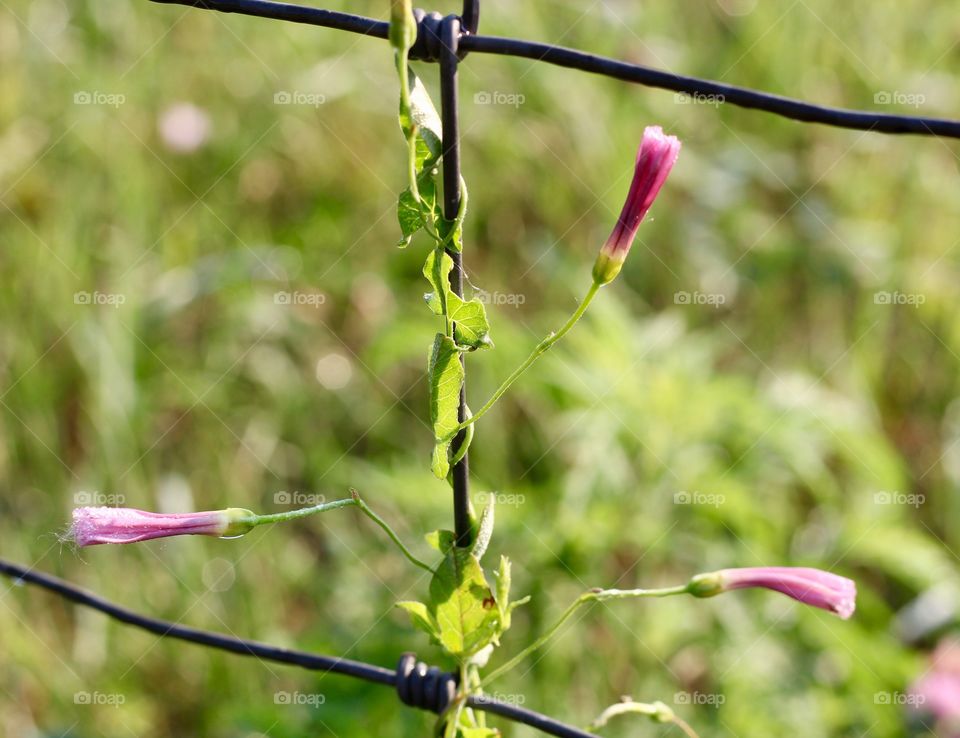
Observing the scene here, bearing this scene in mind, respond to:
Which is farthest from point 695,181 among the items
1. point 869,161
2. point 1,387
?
point 1,387

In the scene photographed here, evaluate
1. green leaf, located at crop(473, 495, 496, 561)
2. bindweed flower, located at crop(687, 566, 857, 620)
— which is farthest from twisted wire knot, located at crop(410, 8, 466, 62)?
bindweed flower, located at crop(687, 566, 857, 620)

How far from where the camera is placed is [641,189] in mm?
722

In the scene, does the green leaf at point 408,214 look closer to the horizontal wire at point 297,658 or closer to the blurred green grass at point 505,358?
the horizontal wire at point 297,658

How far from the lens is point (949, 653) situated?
5.79 feet

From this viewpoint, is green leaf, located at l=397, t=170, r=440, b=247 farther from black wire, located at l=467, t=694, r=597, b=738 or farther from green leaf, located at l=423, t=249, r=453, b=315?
black wire, located at l=467, t=694, r=597, b=738

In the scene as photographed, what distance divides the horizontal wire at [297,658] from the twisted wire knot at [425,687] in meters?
0.03

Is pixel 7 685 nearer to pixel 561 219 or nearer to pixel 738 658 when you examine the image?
pixel 738 658

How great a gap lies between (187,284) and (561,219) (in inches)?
39.2

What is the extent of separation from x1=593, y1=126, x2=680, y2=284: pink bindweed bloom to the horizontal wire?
1.30 ft

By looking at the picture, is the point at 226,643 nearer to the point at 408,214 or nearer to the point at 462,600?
the point at 462,600

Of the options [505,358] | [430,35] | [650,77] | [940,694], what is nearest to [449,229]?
[430,35]

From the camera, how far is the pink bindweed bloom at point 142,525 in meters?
0.71

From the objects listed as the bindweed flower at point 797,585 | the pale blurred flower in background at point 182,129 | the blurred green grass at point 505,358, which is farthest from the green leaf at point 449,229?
the pale blurred flower in background at point 182,129

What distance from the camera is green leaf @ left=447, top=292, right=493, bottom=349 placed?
0.66 metres
